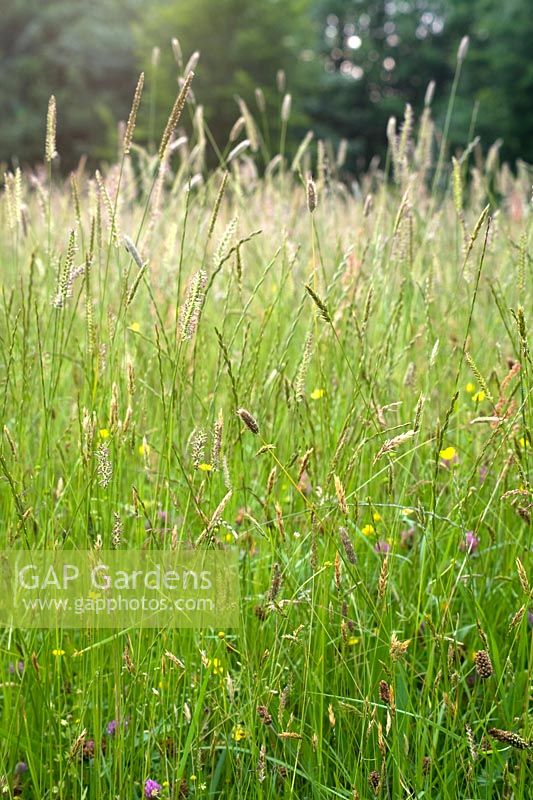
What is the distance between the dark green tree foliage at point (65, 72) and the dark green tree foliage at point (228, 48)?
5.63 feet

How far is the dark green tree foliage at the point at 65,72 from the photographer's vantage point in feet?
57.1

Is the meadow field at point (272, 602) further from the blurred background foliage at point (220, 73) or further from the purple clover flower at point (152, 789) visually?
the blurred background foliage at point (220, 73)

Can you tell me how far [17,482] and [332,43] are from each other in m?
27.8

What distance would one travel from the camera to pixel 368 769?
1114 mm

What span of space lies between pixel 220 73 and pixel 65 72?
4591 mm

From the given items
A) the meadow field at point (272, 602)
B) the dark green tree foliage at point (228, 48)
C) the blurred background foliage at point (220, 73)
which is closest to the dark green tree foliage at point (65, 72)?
the blurred background foliage at point (220, 73)

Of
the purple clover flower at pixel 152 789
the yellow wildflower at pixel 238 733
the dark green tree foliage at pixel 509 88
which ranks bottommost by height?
the purple clover flower at pixel 152 789

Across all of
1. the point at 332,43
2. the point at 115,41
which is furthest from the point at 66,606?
the point at 332,43

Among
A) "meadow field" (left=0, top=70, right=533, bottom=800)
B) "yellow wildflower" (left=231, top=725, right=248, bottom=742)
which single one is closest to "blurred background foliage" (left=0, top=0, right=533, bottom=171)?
"meadow field" (left=0, top=70, right=533, bottom=800)

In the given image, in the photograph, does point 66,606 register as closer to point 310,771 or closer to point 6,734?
point 6,734

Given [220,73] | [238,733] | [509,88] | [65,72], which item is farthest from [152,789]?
[65,72]

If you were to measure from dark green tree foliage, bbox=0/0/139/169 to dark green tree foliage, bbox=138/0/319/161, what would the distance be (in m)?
1.72

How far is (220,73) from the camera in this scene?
51.4 ft

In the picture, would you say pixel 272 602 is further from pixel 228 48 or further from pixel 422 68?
pixel 422 68
